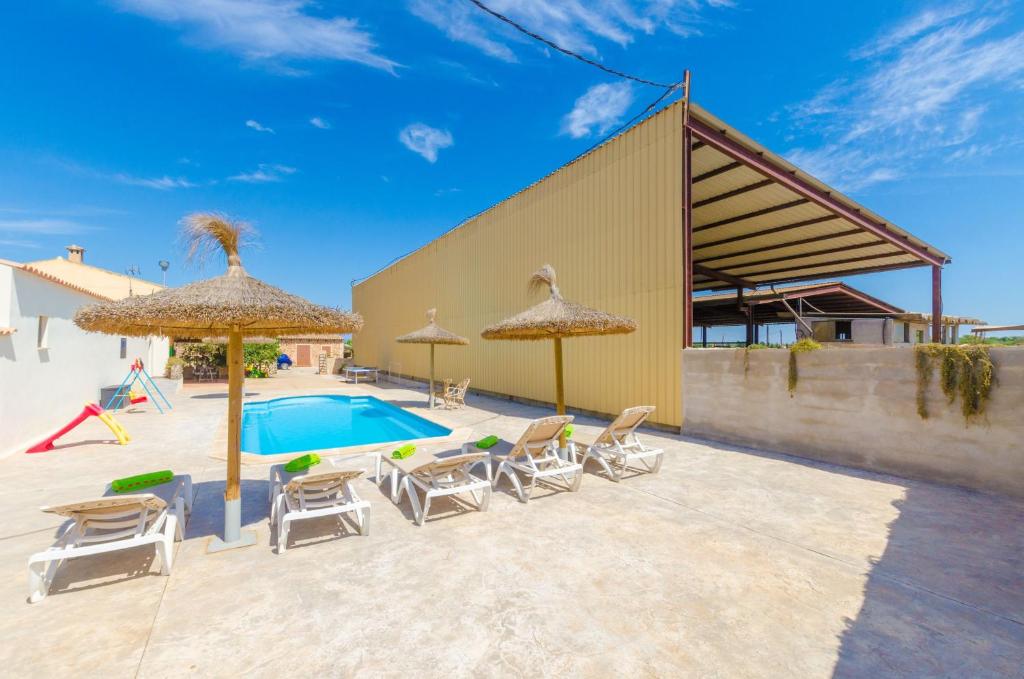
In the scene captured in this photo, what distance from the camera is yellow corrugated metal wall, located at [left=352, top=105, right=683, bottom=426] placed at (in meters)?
8.17

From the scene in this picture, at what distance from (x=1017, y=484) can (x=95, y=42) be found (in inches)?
695

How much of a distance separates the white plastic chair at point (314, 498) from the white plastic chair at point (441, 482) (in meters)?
0.50

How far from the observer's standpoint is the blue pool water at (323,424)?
8.77 m

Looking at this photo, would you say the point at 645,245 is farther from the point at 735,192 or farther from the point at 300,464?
the point at 300,464

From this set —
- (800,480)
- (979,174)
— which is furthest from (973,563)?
(979,174)

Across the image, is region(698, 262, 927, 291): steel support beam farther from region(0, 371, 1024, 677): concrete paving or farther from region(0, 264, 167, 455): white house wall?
region(0, 264, 167, 455): white house wall

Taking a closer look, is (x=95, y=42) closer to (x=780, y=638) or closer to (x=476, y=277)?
(x=476, y=277)

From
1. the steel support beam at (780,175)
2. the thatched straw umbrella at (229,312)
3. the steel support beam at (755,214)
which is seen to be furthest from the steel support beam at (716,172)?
the thatched straw umbrella at (229,312)

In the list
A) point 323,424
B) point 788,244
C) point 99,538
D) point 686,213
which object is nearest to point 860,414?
point 686,213

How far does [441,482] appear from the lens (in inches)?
181

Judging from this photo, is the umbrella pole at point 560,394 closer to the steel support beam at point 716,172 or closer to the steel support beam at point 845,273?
the steel support beam at point 716,172

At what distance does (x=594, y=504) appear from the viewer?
4422mm

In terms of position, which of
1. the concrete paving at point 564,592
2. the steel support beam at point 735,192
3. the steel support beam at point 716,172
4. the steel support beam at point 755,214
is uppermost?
the steel support beam at point 716,172

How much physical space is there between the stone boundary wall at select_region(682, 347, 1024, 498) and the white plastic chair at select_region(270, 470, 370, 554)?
6152 millimetres
